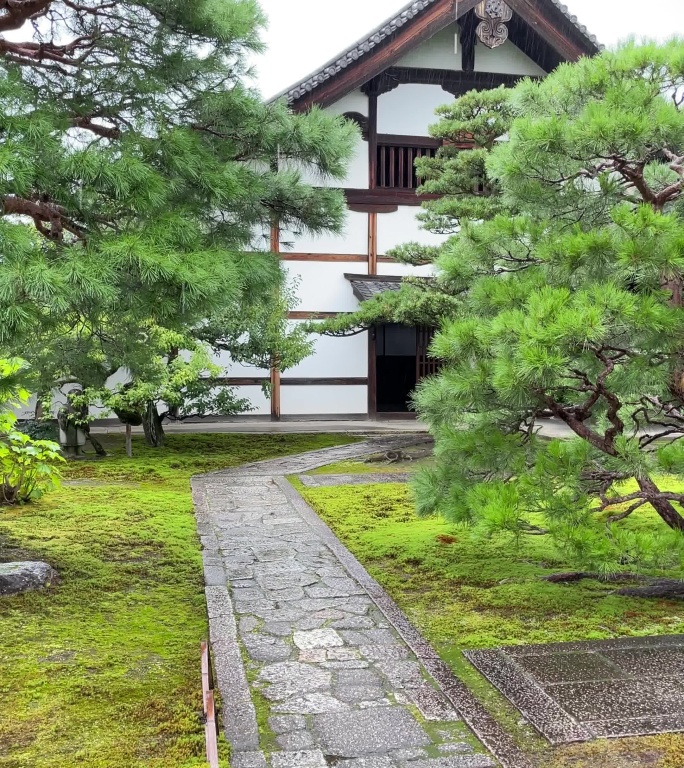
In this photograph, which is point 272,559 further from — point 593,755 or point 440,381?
point 593,755

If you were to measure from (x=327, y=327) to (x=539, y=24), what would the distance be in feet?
21.9

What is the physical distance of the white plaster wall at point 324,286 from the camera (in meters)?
13.9

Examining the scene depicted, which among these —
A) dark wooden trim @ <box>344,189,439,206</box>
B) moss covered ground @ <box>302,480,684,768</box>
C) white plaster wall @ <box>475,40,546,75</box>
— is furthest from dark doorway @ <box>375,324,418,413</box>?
moss covered ground @ <box>302,480,684,768</box>

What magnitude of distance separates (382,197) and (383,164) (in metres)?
0.61

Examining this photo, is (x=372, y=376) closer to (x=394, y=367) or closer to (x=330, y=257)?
(x=394, y=367)

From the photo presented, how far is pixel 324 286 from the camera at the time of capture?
14.0m

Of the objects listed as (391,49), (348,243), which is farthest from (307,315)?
(391,49)

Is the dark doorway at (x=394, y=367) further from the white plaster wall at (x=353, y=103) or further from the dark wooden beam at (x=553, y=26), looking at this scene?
the dark wooden beam at (x=553, y=26)

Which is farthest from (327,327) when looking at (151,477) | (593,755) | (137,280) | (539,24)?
(593,755)

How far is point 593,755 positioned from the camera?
2910 millimetres

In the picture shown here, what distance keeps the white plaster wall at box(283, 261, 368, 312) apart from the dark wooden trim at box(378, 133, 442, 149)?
2232 mm

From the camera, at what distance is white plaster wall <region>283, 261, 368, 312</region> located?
13.9m

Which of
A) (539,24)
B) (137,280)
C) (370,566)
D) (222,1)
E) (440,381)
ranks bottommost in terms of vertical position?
(370,566)

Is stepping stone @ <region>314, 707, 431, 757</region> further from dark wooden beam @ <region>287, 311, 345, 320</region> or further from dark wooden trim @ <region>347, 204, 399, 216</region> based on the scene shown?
dark wooden trim @ <region>347, 204, 399, 216</region>
